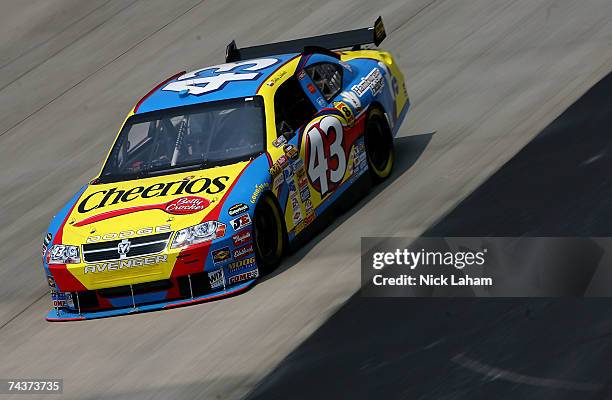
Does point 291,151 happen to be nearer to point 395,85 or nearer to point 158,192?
point 158,192

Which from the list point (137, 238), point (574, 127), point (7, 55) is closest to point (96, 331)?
point (137, 238)

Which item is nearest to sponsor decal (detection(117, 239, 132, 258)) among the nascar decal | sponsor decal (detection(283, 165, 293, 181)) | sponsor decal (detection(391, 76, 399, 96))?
sponsor decal (detection(283, 165, 293, 181))

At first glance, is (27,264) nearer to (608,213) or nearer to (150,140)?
(150,140)

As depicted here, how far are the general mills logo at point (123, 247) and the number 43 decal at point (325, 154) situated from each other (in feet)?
6.21

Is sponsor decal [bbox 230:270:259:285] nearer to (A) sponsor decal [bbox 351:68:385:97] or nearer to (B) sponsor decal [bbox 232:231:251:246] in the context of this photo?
(B) sponsor decal [bbox 232:231:251:246]

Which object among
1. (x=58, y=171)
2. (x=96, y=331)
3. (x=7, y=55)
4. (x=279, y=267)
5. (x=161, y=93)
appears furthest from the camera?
(x=7, y=55)

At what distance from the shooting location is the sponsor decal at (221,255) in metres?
9.55

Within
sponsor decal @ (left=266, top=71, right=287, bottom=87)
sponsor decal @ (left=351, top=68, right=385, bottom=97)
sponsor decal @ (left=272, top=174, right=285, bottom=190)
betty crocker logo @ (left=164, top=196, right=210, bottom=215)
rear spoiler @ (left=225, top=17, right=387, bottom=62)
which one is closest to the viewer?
betty crocker logo @ (left=164, top=196, right=210, bottom=215)

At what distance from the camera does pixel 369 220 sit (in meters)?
11.1

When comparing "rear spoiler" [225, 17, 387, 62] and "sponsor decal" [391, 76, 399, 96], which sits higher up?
"rear spoiler" [225, 17, 387, 62]

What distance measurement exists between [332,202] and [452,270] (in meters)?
2.28

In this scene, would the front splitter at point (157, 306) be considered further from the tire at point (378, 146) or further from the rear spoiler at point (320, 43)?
the rear spoiler at point (320, 43)

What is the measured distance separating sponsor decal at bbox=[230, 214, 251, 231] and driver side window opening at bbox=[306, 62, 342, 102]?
7.81 ft

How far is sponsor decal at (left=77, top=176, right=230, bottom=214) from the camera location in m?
9.97
